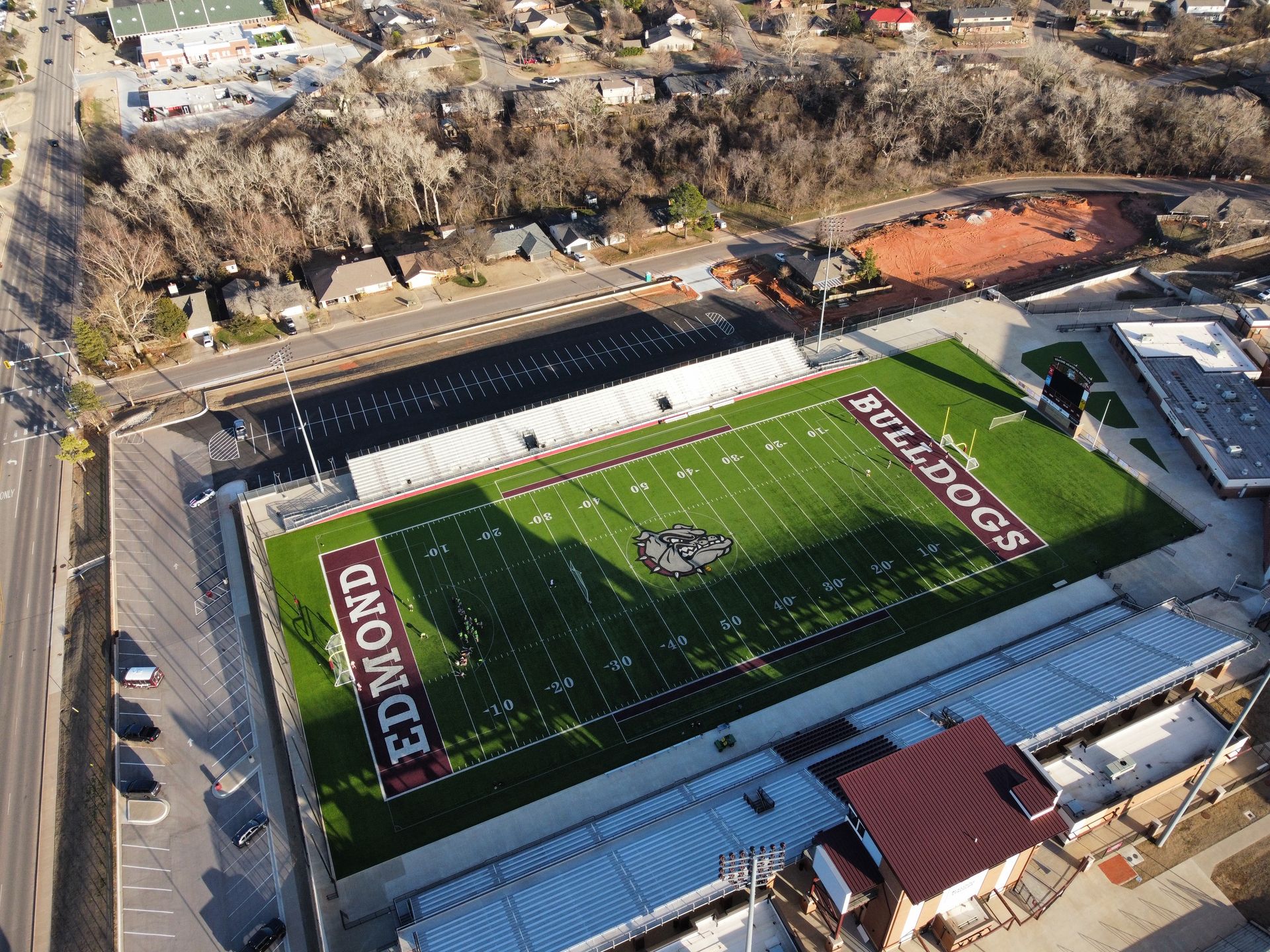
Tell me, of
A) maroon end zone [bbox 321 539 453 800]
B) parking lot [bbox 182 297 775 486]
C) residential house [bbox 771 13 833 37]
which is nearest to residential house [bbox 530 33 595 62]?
residential house [bbox 771 13 833 37]

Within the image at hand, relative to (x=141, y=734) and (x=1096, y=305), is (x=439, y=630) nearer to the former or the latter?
(x=141, y=734)

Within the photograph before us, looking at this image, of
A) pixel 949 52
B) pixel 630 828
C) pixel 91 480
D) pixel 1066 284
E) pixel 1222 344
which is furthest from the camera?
pixel 949 52

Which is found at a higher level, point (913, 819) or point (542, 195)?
point (542, 195)

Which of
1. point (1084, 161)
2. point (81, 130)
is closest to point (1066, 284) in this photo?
point (1084, 161)

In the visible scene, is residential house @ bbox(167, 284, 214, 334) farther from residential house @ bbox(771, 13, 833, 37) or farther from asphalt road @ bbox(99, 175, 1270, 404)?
residential house @ bbox(771, 13, 833, 37)

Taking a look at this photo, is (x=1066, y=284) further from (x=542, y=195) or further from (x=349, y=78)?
(x=349, y=78)

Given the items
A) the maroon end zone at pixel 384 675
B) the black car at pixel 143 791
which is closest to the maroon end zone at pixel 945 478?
the maroon end zone at pixel 384 675

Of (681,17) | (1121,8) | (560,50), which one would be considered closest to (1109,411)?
(560,50)
